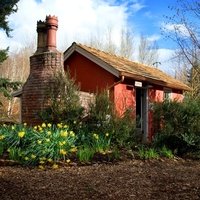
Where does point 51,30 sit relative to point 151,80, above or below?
Result: above

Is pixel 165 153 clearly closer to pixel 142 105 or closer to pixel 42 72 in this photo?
pixel 42 72

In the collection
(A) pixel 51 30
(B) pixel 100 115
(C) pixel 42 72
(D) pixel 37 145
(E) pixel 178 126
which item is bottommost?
(D) pixel 37 145

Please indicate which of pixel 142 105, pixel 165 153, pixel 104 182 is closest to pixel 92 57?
pixel 142 105

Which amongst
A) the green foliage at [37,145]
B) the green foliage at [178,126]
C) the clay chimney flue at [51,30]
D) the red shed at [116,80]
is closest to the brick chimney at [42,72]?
the clay chimney flue at [51,30]

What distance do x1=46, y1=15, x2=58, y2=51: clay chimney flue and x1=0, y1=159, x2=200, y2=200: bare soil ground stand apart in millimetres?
6622

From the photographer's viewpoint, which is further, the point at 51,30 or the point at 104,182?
the point at 51,30

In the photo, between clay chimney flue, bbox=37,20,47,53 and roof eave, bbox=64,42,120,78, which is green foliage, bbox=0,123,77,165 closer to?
clay chimney flue, bbox=37,20,47,53

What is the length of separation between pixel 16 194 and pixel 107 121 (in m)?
5.80

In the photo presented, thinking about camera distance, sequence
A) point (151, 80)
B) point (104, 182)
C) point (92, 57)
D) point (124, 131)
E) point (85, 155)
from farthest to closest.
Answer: point (151, 80) → point (92, 57) → point (124, 131) → point (85, 155) → point (104, 182)

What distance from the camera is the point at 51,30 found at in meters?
14.6

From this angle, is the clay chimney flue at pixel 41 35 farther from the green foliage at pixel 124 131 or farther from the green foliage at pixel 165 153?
the green foliage at pixel 165 153

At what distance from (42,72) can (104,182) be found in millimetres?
7345

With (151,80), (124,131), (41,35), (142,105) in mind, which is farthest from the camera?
(142,105)

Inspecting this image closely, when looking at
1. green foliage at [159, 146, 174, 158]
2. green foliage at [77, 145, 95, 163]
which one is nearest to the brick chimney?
green foliage at [77, 145, 95, 163]
